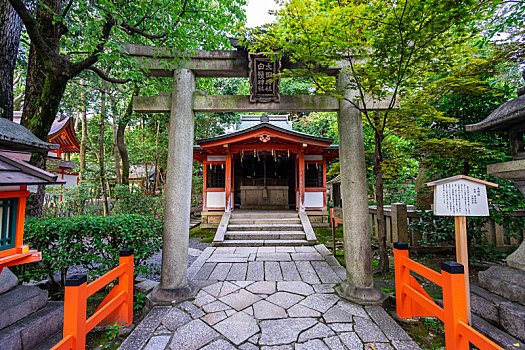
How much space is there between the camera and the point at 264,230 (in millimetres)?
7637

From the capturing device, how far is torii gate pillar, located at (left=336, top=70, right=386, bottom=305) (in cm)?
330

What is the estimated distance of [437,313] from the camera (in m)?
2.21

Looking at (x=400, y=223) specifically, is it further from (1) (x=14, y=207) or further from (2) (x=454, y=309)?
(1) (x=14, y=207)

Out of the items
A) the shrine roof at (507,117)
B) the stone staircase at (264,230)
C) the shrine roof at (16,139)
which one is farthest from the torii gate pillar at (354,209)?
the shrine roof at (16,139)

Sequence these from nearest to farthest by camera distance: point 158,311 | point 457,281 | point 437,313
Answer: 1. point 457,281
2. point 437,313
3. point 158,311

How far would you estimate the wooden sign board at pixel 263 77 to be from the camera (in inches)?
143

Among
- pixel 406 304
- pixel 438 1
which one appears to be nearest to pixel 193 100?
pixel 438 1

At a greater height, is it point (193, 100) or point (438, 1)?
point (438, 1)

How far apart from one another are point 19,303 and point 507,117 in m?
6.50

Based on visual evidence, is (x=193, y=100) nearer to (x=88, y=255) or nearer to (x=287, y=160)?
(x=88, y=255)

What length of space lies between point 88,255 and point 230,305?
248cm

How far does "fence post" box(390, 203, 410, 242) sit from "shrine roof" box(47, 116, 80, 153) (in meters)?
15.7

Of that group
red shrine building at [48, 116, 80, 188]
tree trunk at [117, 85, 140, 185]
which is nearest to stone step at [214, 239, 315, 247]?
Result: tree trunk at [117, 85, 140, 185]

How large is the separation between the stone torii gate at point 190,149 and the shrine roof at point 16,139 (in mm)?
1460
